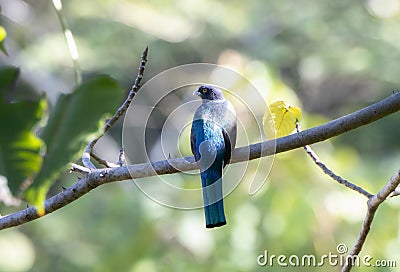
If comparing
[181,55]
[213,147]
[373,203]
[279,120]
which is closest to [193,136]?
[213,147]

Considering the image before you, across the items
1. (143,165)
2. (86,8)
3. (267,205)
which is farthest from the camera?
(86,8)

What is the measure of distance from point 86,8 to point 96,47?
1.74ft

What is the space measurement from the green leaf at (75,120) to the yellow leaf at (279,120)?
34.9 inches

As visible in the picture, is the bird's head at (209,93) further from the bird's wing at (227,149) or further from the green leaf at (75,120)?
the green leaf at (75,120)

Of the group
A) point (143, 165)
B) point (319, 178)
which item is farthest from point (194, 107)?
point (319, 178)

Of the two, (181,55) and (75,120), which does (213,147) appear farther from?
(181,55)

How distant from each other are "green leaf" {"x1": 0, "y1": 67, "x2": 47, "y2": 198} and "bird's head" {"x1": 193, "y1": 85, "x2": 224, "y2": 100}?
1.03 metres

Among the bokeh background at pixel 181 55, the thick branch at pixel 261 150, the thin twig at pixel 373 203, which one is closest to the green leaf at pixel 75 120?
the thick branch at pixel 261 150

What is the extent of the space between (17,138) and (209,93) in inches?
43.0

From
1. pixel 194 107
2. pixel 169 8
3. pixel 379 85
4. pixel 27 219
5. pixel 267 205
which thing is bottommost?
pixel 27 219

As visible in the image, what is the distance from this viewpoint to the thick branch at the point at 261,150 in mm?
1050

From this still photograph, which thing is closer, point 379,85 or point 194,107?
point 194,107

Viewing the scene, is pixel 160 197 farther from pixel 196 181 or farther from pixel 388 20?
pixel 388 20

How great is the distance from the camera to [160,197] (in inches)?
117
